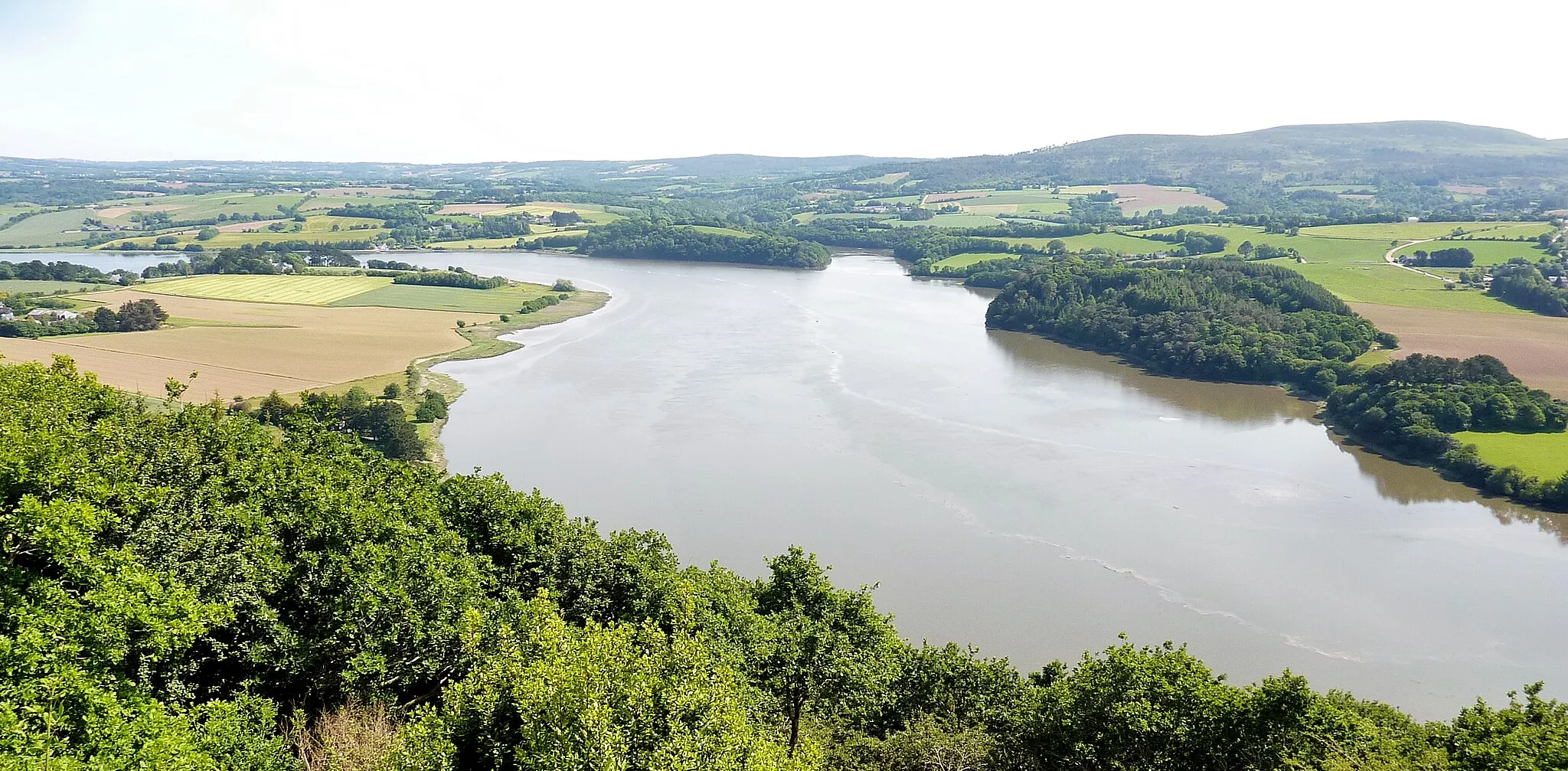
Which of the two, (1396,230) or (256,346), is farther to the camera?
(1396,230)

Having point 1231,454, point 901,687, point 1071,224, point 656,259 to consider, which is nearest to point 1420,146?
point 1071,224

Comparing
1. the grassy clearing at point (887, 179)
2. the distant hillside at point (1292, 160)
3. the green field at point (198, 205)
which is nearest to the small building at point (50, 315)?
the green field at point (198, 205)

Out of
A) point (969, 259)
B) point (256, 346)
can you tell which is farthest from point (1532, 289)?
point (256, 346)

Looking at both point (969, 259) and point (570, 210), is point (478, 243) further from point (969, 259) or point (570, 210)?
point (969, 259)

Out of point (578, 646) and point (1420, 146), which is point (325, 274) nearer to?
point (578, 646)

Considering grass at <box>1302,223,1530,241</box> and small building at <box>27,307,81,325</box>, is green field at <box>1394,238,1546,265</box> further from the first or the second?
small building at <box>27,307,81,325</box>

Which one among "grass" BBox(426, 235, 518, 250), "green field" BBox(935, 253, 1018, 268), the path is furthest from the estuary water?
"grass" BBox(426, 235, 518, 250)
